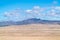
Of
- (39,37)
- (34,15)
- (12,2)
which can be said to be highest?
(12,2)

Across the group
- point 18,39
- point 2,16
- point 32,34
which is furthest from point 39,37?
point 2,16

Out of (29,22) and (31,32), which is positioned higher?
(29,22)

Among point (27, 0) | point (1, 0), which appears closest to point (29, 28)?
point (27, 0)

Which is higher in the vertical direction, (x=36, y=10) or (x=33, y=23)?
(x=36, y=10)

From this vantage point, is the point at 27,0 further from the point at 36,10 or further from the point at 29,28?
the point at 29,28

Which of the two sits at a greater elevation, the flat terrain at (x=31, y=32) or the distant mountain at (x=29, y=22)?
the distant mountain at (x=29, y=22)

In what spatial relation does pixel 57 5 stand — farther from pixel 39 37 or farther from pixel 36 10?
pixel 39 37

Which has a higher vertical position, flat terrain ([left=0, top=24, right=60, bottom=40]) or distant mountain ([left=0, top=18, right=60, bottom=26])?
distant mountain ([left=0, top=18, right=60, bottom=26])
